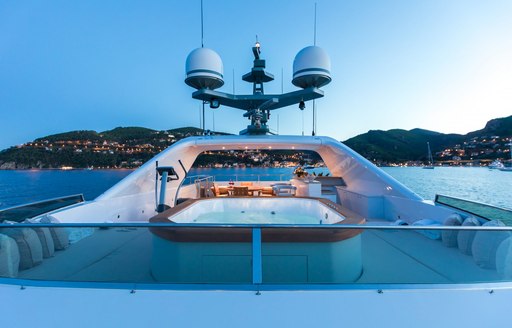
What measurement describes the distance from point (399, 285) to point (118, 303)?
4.98ft

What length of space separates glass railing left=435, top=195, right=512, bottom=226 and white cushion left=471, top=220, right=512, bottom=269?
3.01 ft

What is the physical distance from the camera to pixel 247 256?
146 centimetres

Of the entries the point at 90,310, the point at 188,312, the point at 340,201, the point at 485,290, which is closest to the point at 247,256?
the point at 188,312

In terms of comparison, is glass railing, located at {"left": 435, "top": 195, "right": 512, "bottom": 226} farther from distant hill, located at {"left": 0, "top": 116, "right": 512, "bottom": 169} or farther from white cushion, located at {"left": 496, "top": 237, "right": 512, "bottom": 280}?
distant hill, located at {"left": 0, "top": 116, "right": 512, "bottom": 169}

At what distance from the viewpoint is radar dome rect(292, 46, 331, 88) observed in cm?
569

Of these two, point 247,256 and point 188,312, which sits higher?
point 247,256

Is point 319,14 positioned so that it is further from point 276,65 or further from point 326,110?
point 326,110

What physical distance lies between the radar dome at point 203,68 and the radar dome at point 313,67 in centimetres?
195

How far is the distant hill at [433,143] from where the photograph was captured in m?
56.9

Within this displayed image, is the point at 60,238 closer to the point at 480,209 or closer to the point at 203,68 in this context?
the point at 480,209

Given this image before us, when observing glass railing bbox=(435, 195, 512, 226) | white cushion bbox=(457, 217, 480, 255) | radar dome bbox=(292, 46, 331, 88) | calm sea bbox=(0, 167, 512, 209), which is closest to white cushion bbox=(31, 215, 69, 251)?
white cushion bbox=(457, 217, 480, 255)

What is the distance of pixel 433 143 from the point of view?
62.5 meters

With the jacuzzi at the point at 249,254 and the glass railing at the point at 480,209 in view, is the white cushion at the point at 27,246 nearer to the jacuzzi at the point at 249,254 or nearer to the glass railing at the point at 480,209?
the jacuzzi at the point at 249,254

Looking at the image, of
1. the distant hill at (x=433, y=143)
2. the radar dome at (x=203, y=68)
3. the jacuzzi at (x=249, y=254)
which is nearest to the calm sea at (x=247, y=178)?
the radar dome at (x=203, y=68)
